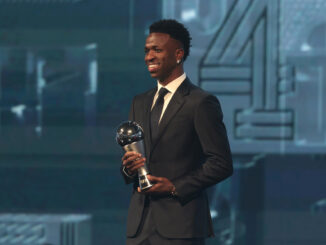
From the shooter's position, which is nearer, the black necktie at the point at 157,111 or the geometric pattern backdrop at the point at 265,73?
the black necktie at the point at 157,111

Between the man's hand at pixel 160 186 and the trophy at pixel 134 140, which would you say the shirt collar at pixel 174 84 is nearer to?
the trophy at pixel 134 140

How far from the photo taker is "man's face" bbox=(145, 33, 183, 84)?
2.00m

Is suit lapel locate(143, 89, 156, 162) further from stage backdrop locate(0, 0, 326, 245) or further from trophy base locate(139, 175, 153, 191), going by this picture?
stage backdrop locate(0, 0, 326, 245)

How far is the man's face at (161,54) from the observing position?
6.55 ft

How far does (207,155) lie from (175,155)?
109mm

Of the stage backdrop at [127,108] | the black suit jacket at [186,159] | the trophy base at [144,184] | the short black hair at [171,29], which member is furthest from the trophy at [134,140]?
the stage backdrop at [127,108]

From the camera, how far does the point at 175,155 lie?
1.97m

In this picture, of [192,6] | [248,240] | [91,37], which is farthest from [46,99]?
[248,240]

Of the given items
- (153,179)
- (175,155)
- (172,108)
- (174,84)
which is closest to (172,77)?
(174,84)

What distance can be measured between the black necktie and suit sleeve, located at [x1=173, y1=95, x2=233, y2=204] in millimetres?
146

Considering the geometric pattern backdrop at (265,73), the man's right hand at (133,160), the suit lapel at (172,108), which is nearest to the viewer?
the man's right hand at (133,160)

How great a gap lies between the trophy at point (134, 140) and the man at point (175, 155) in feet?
0.08

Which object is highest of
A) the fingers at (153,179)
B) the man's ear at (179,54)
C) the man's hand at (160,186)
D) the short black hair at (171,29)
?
the short black hair at (171,29)

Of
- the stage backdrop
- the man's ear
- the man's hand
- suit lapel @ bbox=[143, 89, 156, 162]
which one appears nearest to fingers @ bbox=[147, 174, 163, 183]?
the man's hand
